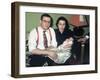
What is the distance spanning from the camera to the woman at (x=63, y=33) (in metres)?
1.91

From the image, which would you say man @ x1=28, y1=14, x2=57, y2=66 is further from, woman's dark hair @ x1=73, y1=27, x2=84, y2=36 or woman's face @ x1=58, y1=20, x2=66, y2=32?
woman's dark hair @ x1=73, y1=27, x2=84, y2=36

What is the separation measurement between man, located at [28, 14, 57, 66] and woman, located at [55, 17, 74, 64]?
0.04 meters

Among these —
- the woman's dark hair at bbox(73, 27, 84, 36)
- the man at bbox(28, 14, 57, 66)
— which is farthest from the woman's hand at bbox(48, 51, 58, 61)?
the woman's dark hair at bbox(73, 27, 84, 36)

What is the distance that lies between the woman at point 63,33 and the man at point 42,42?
0.14ft

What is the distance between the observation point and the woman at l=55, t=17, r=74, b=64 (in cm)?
191

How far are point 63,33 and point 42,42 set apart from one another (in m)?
0.19

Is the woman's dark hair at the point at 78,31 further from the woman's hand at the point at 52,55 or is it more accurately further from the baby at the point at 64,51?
the woman's hand at the point at 52,55

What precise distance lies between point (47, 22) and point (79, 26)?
0.28 m

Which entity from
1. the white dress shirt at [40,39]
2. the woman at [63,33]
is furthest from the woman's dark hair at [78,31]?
the white dress shirt at [40,39]

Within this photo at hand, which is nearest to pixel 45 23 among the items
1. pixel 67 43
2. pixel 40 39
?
pixel 40 39

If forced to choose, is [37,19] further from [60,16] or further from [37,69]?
Result: [37,69]

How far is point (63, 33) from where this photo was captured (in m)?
1.93

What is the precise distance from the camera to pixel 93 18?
2035 mm

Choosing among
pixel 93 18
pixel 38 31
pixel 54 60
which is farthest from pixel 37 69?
pixel 93 18
